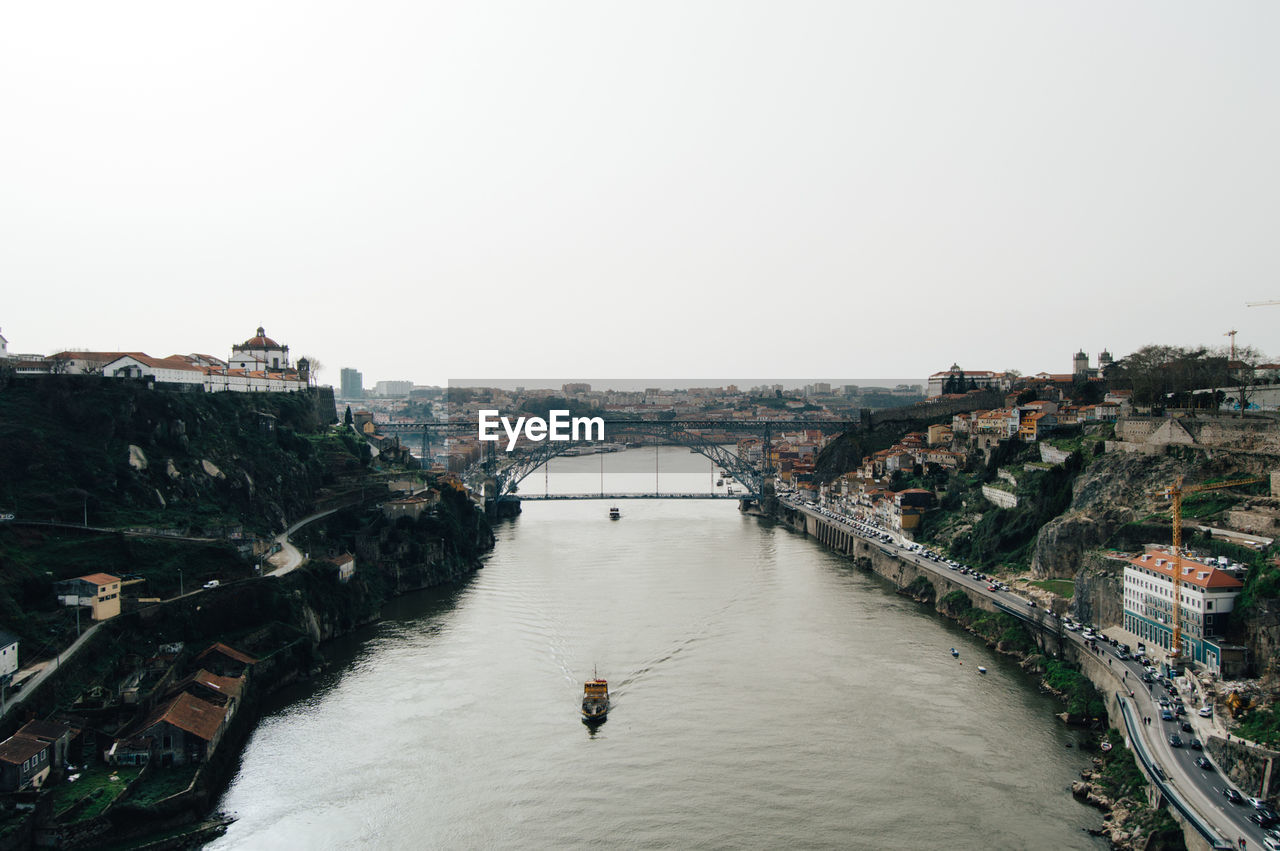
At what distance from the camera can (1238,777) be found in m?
9.27

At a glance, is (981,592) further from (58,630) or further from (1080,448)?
(58,630)

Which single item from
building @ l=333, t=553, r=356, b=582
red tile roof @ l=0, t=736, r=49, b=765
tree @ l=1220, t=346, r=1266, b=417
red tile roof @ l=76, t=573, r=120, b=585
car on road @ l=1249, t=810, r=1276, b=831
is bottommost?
car on road @ l=1249, t=810, r=1276, b=831

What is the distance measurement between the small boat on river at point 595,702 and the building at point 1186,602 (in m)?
7.62

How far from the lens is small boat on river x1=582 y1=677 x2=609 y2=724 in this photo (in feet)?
40.0

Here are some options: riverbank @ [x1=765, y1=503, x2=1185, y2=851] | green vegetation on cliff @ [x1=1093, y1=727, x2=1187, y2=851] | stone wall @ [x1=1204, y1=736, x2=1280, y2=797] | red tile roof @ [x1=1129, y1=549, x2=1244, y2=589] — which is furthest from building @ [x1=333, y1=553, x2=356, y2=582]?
stone wall @ [x1=1204, y1=736, x2=1280, y2=797]

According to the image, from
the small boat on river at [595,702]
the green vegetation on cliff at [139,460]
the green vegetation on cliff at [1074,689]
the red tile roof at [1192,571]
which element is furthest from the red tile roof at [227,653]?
the red tile roof at [1192,571]

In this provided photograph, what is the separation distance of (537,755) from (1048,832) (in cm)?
571

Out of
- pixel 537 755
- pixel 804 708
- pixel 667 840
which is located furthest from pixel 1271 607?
pixel 537 755

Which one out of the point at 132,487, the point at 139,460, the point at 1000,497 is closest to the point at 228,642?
the point at 132,487

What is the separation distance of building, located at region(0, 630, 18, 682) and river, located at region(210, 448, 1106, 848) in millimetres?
2855

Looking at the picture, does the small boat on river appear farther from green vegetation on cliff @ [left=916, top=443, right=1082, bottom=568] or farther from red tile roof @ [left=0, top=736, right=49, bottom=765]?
green vegetation on cliff @ [left=916, top=443, right=1082, bottom=568]

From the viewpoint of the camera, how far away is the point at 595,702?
12.4 meters

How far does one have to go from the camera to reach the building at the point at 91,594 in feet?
41.8

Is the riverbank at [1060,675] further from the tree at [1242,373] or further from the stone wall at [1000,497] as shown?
the tree at [1242,373]
